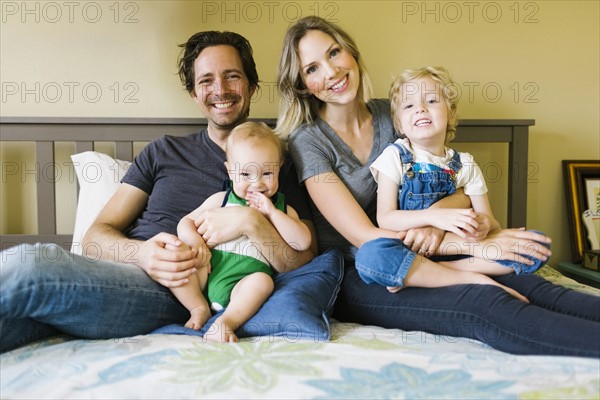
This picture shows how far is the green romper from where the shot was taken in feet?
4.42

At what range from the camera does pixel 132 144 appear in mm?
1896

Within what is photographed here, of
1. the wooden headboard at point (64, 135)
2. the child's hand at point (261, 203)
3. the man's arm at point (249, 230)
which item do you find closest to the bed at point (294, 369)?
the man's arm at point (249, 230)

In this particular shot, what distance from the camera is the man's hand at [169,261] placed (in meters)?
1.29

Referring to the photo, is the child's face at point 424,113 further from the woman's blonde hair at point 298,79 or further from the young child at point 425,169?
the woman's blonde hair at point 298,79

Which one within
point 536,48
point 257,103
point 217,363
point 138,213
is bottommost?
point 217,363

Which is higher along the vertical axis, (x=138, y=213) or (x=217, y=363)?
(x=138, y=213)

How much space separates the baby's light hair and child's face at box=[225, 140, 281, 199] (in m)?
0.01

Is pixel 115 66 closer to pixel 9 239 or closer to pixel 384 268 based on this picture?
pixel 9 239

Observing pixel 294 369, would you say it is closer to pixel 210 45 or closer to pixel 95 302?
pixel 95 302

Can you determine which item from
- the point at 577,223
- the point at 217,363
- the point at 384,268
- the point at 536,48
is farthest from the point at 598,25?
the point at 217,363

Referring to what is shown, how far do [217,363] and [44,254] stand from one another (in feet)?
1.39

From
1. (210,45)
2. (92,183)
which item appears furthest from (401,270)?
(92,183)

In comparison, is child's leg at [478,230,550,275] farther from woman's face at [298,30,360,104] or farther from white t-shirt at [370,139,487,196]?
woman's face at [298,30,360,104]

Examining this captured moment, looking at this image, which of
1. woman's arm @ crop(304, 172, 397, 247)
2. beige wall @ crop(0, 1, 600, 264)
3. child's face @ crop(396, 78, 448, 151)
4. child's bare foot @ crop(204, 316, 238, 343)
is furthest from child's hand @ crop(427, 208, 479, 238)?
beige wall @ crop(0, 1, 600, 264)
